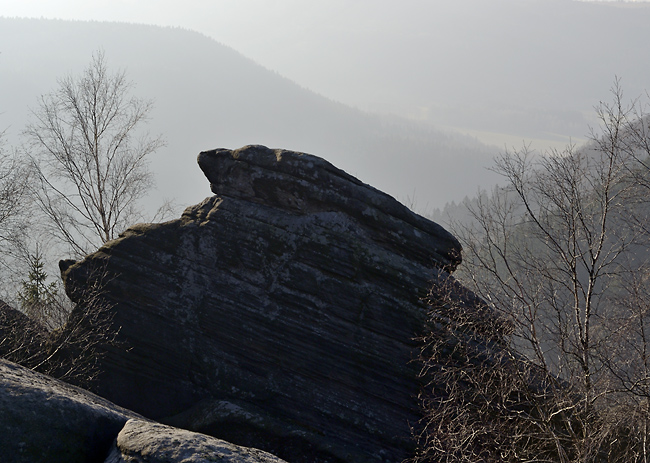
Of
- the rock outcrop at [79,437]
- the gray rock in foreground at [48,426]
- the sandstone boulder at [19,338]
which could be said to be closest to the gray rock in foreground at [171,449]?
the rock outcrop at [79,437]

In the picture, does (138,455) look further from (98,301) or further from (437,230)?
(437,230)

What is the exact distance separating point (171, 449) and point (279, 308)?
6.63 m

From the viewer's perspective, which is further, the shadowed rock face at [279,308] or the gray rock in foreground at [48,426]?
the shadowed rock face at [279,308]

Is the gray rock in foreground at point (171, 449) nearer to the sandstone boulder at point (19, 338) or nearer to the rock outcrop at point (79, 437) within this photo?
the rock outcrop at point (79, 437)

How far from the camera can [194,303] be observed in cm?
1184

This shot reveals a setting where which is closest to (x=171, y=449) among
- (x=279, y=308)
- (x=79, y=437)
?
(x=79, y=437)

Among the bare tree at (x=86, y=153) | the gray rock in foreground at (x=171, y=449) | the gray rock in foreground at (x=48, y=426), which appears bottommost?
the gray rock in foreground at (x=48, y=426)

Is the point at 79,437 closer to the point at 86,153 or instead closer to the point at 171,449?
the point at 171,449

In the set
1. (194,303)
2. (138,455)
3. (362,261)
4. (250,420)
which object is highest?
(362,261)

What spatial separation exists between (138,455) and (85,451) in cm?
96

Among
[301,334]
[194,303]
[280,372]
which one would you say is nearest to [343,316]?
[301,334]

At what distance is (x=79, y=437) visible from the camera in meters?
5.45

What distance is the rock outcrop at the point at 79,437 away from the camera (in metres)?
4.98

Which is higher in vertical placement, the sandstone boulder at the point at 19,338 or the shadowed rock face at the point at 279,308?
the shadowed rock face at the point at 279,308
